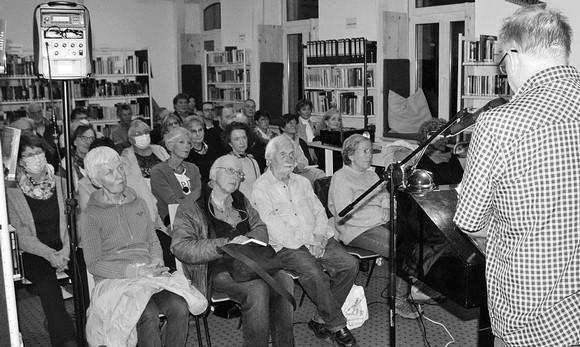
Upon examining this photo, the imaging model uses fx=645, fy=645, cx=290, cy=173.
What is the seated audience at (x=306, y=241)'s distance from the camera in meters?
3.80

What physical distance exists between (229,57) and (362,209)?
9.04 meters

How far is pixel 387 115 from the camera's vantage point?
9609 millimetres

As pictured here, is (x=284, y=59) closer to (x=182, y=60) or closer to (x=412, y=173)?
(x=182, y=60)

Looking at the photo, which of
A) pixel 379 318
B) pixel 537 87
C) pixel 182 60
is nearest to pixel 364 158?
pixel 379 318

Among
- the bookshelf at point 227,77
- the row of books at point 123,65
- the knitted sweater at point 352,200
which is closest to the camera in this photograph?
the knitted sweater at point 352,200

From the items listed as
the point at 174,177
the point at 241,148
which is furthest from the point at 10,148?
the point at 241,148

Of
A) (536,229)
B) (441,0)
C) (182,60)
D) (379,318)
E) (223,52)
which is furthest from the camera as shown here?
(182,60)

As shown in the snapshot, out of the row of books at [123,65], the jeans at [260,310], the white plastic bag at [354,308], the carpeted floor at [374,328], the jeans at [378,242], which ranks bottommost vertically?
the carpeted floor at [374,328]

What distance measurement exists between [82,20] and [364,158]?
2093mm

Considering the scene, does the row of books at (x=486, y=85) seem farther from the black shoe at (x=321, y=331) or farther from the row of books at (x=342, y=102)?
the black shoe at (x=321, y=331)

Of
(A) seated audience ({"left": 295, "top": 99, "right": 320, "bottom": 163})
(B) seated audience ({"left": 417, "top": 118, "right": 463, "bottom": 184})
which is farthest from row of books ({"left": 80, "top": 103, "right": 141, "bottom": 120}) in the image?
(B) seated audience ({"left": 417, "top": 118, "right": 463, "bottom": 184})

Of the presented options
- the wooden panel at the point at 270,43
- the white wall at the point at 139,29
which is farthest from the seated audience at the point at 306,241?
the white wall at the point at 139,29

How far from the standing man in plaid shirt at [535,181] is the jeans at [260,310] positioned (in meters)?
1.84

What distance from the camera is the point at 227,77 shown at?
13.1 m
